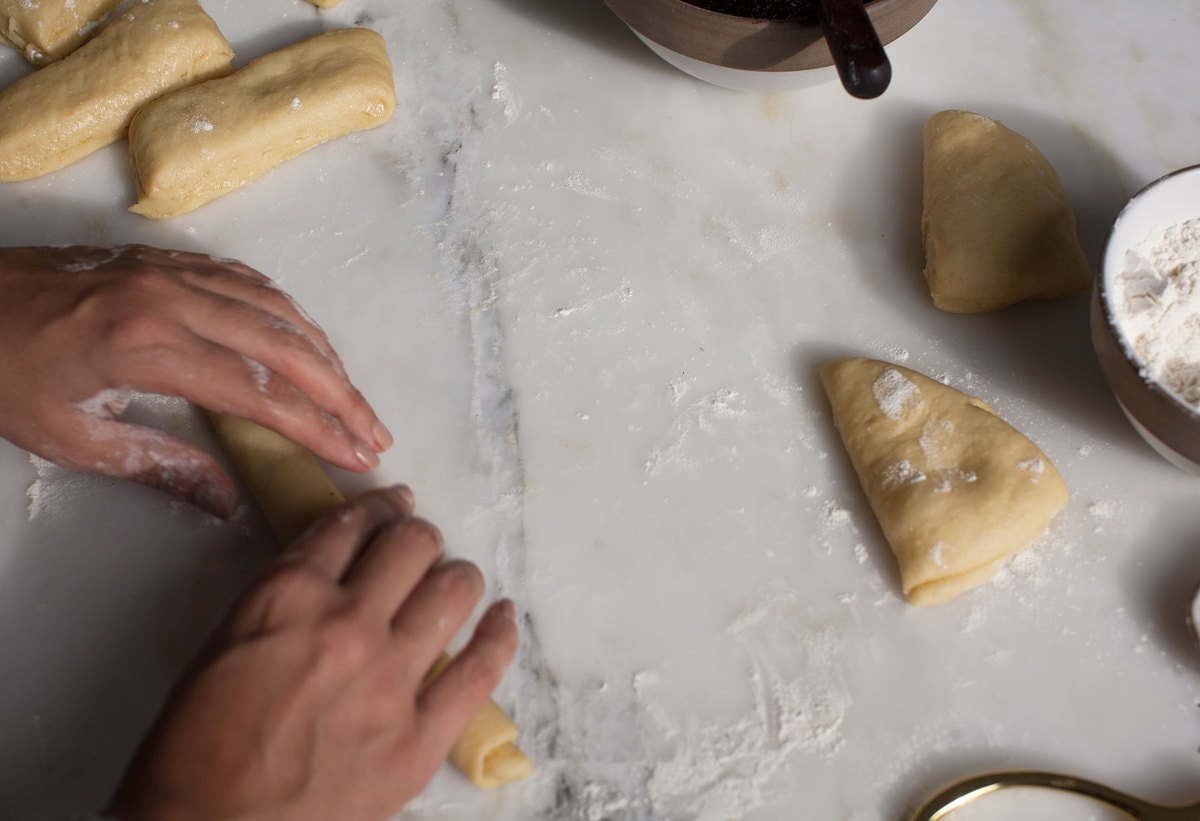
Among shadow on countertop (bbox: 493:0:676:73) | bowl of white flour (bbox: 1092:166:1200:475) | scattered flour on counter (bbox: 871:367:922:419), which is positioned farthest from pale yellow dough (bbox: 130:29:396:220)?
bowl of white flour (bbox: 1092:166:1200:475)

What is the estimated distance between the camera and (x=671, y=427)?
1.09 metres

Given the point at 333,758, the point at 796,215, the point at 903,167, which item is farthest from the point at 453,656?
the point at 903,167

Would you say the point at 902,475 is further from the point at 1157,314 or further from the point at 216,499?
the point at 216,499

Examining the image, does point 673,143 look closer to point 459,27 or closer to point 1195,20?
point 459,27

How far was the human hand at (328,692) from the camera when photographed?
0.75 m

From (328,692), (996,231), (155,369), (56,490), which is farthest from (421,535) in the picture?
(996,231)

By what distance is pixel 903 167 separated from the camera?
127 cm

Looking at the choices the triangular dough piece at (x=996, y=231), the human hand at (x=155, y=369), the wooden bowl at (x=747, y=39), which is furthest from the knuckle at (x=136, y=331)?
the triangular dough piece at (x=996, y=231)

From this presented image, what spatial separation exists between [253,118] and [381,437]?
47 centimetres

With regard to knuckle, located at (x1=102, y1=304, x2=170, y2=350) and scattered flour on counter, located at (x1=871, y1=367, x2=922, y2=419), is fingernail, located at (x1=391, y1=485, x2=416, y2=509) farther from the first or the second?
scattered flour on counter, located at (x1=871, y1=367, x2=922, y2=419)

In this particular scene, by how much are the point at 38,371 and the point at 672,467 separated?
0.65 metres

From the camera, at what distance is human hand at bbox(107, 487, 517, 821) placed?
75 centimetres

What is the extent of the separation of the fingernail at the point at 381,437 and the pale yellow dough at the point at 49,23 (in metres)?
0.76

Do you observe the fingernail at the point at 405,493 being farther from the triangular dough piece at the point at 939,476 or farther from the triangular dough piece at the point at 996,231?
the triangular dough piece at the point at 996,231
